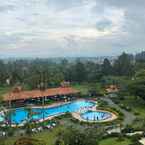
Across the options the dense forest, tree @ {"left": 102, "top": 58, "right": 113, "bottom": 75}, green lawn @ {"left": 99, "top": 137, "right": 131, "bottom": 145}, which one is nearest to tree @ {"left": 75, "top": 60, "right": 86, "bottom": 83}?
the dense forest

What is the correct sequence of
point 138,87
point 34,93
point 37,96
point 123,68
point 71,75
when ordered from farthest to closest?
point 123,68 → point 71,75 → point 34,93 → point 37,96 → point 138,87

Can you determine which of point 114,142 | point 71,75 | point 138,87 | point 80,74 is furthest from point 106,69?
point 114,142

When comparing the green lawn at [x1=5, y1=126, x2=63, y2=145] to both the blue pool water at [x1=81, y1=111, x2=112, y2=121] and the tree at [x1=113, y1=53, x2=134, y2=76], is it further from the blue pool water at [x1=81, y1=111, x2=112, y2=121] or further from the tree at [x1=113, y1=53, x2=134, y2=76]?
the tree at [x1=113, y1=53, x2=134, y2=76]

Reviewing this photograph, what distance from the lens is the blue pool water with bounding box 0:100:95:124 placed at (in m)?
37.7

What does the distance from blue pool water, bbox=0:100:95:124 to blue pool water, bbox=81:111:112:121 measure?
2.94m

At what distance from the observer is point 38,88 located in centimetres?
5338

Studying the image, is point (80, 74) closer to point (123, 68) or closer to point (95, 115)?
point (123, 68)

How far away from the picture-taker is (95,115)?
40094 millimetres

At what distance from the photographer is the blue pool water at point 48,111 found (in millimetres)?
37716

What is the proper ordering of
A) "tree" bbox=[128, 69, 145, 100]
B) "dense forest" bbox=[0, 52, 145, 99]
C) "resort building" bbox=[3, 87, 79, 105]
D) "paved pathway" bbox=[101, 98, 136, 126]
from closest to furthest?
"paved pathway" bbox=[101, 98, 136, 126]
"tree" bbox=[128, 69, 145, 100]
"resort building" bbox=[3, 87, 79, 105]
"dense forest" bbox=[0, 52, 145, 99]

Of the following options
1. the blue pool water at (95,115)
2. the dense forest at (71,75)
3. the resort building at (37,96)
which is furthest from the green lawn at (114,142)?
the dense forest at (71,75)

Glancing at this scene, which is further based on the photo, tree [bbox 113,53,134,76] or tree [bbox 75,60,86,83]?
tree [bbox 113,53,134,76]

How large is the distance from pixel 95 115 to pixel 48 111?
22.7 ft

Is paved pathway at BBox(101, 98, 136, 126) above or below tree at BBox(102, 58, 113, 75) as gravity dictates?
below
